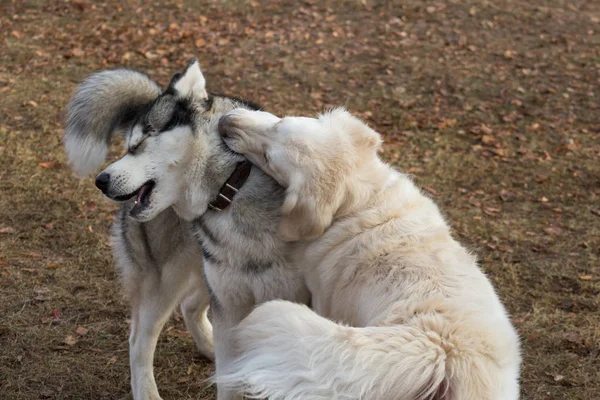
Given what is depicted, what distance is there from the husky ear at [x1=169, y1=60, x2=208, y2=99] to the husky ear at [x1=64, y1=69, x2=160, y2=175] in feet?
0.94

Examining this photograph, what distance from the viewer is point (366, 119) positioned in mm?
8797

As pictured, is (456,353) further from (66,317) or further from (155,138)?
(66,317)

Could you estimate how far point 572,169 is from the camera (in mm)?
7668

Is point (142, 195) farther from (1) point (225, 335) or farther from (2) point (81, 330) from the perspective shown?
(2) point (81, 330)

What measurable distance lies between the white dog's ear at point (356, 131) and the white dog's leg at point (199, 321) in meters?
1.45

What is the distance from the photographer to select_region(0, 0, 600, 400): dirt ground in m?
4.50

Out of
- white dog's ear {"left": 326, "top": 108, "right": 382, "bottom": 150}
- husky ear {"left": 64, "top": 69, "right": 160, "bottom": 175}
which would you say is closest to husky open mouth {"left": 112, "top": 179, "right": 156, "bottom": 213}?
husky ear {"left": 64, "top": 69, "right": 160, "bottom": 175}

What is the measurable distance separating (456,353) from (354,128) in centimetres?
123

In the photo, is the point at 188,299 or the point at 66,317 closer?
the point at 188,299

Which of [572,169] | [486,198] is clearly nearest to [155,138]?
[486,198]

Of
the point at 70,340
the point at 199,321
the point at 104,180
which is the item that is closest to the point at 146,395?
the point at 199,321

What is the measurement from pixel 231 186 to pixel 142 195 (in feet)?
1.40

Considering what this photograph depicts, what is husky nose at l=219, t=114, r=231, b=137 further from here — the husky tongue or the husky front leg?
the husky front leg

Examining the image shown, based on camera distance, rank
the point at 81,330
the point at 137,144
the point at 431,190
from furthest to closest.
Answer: the point at 431,190 < the point at 81,330 < the point at 137,144
